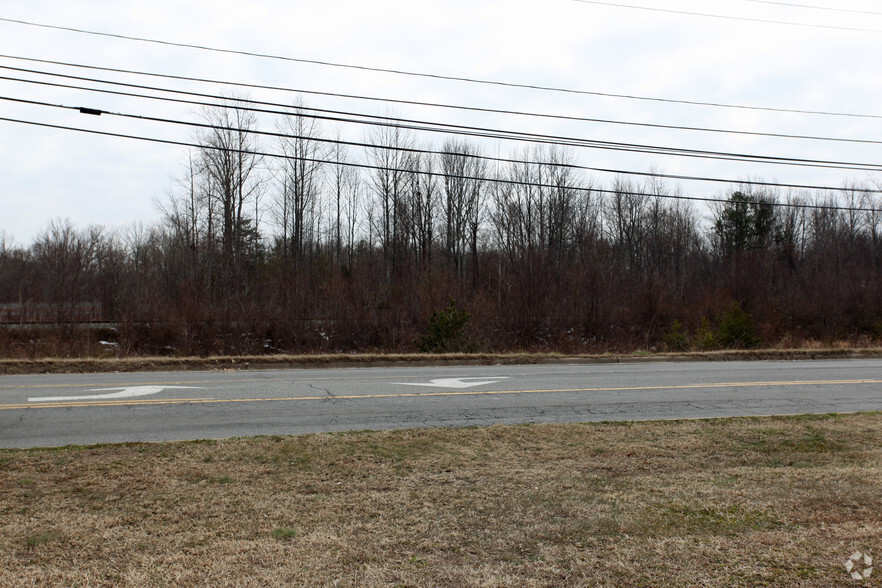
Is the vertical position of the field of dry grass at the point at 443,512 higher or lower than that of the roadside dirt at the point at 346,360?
lower

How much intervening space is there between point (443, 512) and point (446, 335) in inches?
638

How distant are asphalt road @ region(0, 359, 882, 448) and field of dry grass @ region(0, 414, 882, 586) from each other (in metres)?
1.40

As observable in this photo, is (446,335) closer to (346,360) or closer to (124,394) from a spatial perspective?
(346,360)

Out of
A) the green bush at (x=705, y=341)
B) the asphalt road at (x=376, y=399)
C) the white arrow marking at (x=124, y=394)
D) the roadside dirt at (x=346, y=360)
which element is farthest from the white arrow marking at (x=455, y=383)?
the green bush at (x=705, y=341)

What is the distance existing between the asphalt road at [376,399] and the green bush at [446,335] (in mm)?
5833

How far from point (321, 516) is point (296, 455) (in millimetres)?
1823

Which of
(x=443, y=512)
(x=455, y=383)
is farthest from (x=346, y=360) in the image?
(x=443, y=512)

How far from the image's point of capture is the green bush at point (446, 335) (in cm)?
2075

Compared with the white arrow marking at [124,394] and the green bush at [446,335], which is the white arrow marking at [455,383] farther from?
the green bush at [446,335]

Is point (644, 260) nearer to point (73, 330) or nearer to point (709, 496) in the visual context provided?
point (73, 330)

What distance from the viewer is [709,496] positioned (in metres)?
4.99

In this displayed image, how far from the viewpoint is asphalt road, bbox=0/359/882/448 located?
8094mm

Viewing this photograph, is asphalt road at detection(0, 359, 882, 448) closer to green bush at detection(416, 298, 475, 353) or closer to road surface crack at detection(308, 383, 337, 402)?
road surface crack at detection(308, 383, 337, 402)

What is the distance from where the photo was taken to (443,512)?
4.66 metres
